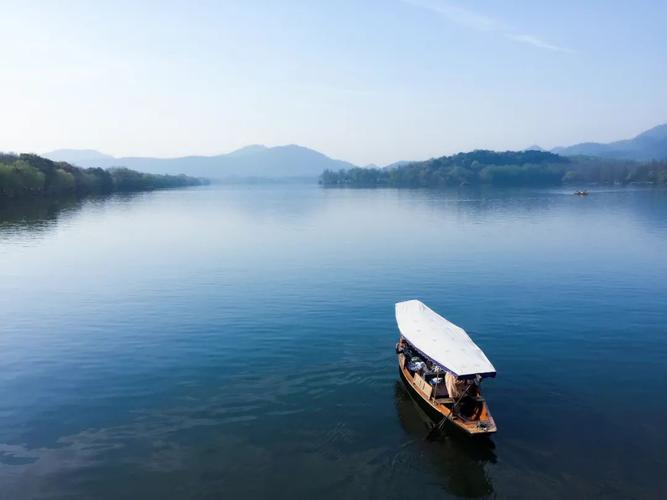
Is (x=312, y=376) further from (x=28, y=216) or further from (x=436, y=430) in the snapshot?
(x=28, y=216)

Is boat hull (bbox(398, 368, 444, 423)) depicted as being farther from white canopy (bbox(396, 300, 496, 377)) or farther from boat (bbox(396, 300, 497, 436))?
white canopy (bbox(396, 300, 496, 377))

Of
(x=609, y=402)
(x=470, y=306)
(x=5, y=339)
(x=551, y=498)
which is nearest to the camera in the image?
(x=551, y=498)

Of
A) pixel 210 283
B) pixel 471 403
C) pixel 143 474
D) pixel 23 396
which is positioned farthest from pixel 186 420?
pixel 210 283

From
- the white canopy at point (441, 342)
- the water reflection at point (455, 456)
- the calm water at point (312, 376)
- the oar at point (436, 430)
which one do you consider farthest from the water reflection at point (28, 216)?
the oar at point (436, 430)

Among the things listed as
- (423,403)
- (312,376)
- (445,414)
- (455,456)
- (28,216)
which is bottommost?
(455,456)

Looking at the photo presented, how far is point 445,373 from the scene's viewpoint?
A: 3141 cm

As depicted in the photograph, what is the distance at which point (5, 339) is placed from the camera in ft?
146

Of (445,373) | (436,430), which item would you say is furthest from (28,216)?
(436,430)

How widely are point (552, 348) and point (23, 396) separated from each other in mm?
42968

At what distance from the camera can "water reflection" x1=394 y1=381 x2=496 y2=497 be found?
24.2m

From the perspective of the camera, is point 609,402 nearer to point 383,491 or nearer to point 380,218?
point 383,491

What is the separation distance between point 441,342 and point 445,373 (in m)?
2.17

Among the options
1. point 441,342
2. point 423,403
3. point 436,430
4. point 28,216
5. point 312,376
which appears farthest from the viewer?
point 28,216

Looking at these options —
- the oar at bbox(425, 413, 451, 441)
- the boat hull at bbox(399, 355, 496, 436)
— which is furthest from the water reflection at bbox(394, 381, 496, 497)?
the boat hull at bbox(399, 355, 496, 436)
